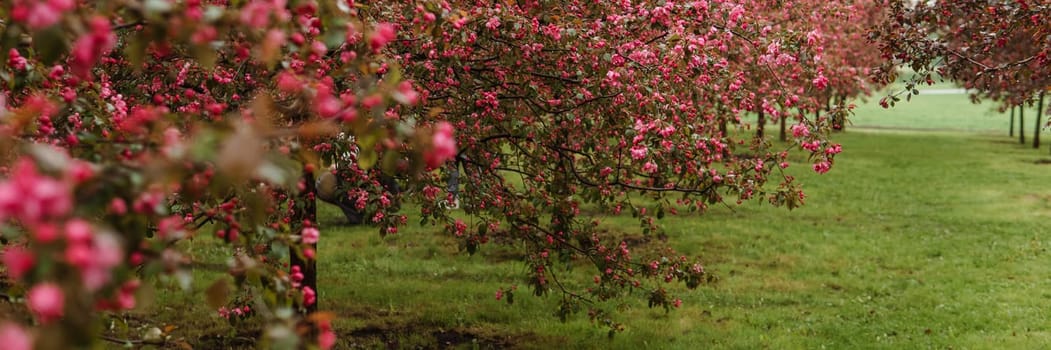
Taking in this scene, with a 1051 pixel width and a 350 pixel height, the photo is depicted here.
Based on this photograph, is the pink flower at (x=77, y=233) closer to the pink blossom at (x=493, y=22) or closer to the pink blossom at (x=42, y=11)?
the pink blossom at (x=42, y=11)

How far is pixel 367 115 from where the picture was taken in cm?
528

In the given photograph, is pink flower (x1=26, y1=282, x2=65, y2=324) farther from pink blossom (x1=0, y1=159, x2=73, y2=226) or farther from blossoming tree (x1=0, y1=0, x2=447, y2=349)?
pink blossom (x1=0, y1=159, x2=73, y2=226)

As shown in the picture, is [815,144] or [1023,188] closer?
[815,144]

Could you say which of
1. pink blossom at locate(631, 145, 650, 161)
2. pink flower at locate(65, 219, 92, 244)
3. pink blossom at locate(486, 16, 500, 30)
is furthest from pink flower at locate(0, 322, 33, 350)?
pink blossom at locate(486, 16, 500, 30)

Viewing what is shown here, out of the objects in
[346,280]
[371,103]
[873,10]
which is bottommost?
→ [346,280]

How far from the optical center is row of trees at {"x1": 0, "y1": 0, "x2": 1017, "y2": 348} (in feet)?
7.74

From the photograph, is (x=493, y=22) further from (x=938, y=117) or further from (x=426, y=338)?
(x=938, y=117)

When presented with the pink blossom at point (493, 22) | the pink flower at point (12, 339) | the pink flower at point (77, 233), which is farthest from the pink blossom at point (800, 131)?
the pink flower at point (12, 339)

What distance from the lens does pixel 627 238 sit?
617 inches

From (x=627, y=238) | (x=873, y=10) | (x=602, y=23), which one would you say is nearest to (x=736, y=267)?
(x=627, y=238)

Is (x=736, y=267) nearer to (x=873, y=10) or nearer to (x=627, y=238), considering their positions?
(x=627, y=238)

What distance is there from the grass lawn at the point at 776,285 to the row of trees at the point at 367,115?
1714 millimetres

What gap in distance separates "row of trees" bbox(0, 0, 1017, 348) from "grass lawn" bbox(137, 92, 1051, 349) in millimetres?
1714

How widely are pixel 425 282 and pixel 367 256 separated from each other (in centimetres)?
207
